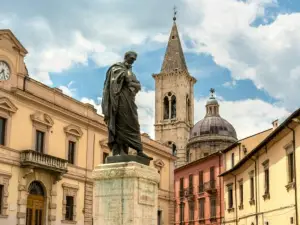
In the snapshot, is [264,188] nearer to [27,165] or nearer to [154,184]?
[27,165]

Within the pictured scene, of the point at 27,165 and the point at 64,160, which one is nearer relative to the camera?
the point at 27,165

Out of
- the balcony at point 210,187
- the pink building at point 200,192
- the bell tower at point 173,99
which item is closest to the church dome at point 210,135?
the bell tower at point 173,99

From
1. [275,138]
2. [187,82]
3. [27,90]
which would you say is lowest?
[275,138]

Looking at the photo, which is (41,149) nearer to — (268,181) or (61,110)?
(61,110)

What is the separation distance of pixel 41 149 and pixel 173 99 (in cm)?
5885

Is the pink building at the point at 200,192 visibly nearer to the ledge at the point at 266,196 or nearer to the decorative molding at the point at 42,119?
the ledge at the point at 266,196

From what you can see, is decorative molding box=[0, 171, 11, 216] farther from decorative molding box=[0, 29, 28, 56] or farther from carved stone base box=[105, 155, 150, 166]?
carved stone base box=[105, 155, 150, 166]

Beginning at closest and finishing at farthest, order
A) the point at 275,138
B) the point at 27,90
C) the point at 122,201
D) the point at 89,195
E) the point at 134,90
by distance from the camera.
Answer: the point at 122,201 < the point at 134,90 < the point at 275,138 < the point at 27,90 < the point at 89,195

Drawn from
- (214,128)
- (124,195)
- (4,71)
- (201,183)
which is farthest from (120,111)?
(214,128)

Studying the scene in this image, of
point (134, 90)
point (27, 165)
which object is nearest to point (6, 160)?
point (27, 165)

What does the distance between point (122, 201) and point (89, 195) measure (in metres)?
23.3

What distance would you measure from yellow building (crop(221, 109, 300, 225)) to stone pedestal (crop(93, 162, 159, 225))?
45.4ft

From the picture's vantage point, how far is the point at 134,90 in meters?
Answer: 11.2

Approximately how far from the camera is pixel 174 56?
292 feet
